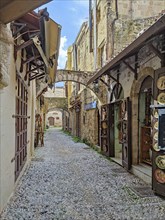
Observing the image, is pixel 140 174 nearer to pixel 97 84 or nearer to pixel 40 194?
pixel 40 194

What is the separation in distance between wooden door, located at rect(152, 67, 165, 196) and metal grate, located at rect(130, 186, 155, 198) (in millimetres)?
146

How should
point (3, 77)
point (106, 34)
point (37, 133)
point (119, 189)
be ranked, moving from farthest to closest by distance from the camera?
1. point (37, 133)
2. point (106, 34)
3. point (119, 189)
4. point (3, 77)

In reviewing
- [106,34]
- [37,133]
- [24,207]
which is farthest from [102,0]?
[24,207]

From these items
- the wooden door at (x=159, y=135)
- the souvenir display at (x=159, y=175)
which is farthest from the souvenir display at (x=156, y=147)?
the souvenir display at (x=159, y=175)

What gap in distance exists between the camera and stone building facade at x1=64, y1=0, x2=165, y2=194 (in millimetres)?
5192

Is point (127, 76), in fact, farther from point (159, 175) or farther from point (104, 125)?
point (159, 175)

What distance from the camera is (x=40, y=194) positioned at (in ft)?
14.5

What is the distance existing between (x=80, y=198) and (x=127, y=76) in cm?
392

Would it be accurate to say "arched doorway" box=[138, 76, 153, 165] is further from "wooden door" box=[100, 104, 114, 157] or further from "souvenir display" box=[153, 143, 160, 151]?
"wooden door" box=[100, 104, 114, 157]

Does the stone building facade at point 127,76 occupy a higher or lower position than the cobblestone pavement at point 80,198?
higher

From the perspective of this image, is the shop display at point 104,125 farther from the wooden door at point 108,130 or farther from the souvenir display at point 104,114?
the souvenir display at point 104,114

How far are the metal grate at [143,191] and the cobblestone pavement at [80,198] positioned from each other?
0.25 ft

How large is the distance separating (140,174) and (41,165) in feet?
10.1

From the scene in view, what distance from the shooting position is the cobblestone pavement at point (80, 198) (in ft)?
11.4
